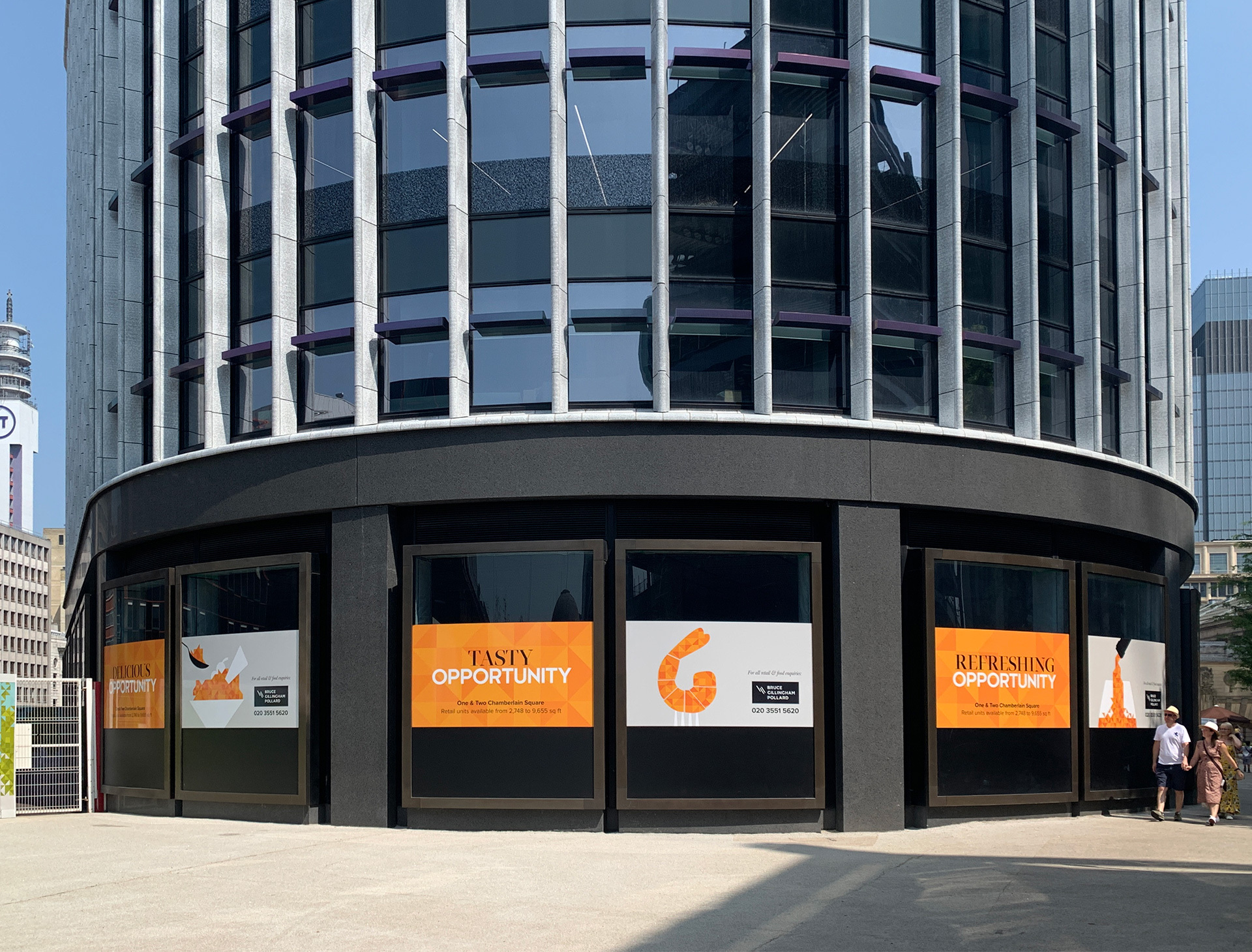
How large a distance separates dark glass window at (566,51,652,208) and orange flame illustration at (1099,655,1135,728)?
38.7 feet

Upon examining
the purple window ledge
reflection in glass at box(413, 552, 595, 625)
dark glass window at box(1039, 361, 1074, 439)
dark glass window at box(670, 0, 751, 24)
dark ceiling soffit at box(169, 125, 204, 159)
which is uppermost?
dark glass window at box(670, 0, 751, 24)

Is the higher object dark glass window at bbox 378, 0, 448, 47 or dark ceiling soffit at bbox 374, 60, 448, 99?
dark glass window at bbox 378, 0, 448, 47

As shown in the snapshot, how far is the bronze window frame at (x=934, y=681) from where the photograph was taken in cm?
2133

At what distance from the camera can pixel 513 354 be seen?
875 inches

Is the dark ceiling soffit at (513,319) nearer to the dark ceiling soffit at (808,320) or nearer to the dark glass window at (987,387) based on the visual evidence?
the dark ceiling soffit at (808,320)

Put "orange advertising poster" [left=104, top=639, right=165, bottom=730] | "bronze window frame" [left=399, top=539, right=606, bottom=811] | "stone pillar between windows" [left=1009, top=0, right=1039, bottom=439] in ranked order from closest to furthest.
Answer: "bronze window frame" [left=399, top=539, right=606, bottom=811]
"stone pillar between windows" [left=1009, top=0, right=1039, bottom=439]
"orange advertising poster" [left=104, top=639, right=165, bottom=730]

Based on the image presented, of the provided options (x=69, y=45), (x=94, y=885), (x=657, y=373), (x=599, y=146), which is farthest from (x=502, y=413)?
(x=69, y=45)

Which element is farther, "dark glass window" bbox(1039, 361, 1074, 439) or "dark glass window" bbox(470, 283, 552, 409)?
"dark glass window" bbox(1039, 361, 1074, 439)

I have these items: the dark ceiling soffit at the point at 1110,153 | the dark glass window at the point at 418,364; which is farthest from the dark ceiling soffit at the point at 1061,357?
the dark glass window at the point at 418,364

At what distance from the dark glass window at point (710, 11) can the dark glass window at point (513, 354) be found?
5041mm

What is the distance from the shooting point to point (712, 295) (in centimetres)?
2205

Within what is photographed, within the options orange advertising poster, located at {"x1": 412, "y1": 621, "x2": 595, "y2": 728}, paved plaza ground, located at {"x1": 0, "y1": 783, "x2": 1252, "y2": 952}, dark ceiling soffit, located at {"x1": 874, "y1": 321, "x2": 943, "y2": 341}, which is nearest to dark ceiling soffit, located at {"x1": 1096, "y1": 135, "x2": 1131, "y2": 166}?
dark ceiling soffit, located at {"x1": 874, "y1": 321, "x2": 943, "y2": 341}

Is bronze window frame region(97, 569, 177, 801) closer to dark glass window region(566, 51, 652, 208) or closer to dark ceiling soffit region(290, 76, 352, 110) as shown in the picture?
dark ceiling soffit region(290, 76, 352, 110)

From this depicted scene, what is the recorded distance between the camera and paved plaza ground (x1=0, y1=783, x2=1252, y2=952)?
11.1 meters
